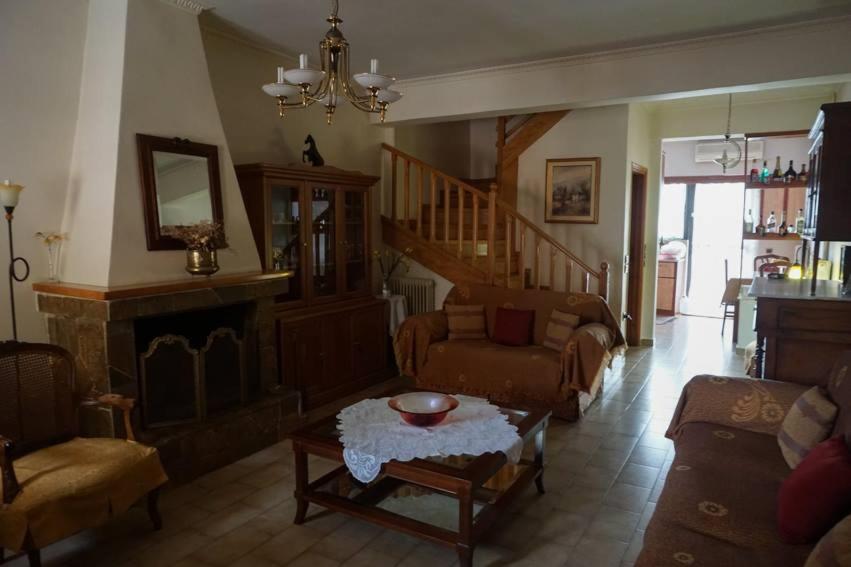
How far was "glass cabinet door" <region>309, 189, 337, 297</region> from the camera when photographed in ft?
15.0

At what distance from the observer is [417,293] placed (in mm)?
5602

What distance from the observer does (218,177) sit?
3.65 m

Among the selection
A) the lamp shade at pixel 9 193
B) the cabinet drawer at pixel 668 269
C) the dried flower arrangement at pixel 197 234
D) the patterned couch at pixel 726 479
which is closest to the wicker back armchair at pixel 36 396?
the lamp shade at pixel 9 193

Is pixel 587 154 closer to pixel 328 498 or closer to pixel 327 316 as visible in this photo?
pixel 327 316

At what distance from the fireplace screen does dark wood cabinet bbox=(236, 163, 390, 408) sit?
1.82 ft

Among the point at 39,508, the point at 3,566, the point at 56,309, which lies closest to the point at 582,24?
the point at 56,309

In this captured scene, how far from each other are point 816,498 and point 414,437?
1.49 metres

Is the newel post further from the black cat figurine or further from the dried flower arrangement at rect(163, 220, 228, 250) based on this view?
the dried flower arrangement at rect(163, 220, 228, 250)

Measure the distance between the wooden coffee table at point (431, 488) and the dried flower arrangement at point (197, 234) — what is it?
1275 mm

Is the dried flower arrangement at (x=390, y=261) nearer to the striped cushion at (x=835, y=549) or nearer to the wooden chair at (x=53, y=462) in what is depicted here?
the wooden chair at (x=53, y=462)

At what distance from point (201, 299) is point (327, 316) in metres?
1.35

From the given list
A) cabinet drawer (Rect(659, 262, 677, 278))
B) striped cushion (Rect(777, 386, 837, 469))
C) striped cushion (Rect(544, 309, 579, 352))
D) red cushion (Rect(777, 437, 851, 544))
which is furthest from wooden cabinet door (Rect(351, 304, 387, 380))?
cabinet drawer (Rect(659, 262, 677, 278))

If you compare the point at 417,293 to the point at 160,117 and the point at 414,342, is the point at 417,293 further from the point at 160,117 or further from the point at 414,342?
the point at 160,117

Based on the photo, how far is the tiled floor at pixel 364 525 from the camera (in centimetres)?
255
